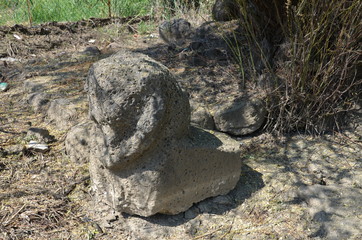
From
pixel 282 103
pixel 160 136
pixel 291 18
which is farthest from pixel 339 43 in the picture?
pixel 160 136

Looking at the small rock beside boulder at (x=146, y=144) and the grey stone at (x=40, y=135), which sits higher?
the small rock beside boulder at (x=146, y=144)

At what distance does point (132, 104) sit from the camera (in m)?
2.26

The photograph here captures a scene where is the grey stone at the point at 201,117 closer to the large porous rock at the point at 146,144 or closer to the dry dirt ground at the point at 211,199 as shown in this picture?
the dry dirt ground at the point at 211,199

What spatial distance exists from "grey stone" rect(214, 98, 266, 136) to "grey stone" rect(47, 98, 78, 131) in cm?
124

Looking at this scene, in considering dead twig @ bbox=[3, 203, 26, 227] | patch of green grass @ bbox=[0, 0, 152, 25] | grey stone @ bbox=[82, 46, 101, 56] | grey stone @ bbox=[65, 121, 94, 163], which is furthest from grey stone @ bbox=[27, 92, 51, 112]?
patch of green grass @ bbox=[0, 0, 152, 25]

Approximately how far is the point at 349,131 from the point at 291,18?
1064 millimetres

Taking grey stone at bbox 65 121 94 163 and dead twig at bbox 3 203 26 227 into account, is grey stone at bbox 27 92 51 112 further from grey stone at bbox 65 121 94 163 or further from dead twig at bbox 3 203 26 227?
dead twig at bbox 3 203 26 227

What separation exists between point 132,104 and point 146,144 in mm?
234

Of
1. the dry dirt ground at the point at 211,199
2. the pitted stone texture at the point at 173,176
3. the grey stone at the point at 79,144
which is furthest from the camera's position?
the grey stone at the point at 79,144

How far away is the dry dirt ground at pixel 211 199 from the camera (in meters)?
2.55

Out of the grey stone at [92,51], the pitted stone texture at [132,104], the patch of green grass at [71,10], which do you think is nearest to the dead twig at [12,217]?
the pitted stone texture at [132,104]

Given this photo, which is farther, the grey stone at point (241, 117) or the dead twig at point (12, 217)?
the grey stone at point (241, 117)

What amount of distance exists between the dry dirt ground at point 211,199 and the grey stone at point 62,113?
5 centimetres

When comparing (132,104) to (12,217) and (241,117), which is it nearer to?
(12,217)
